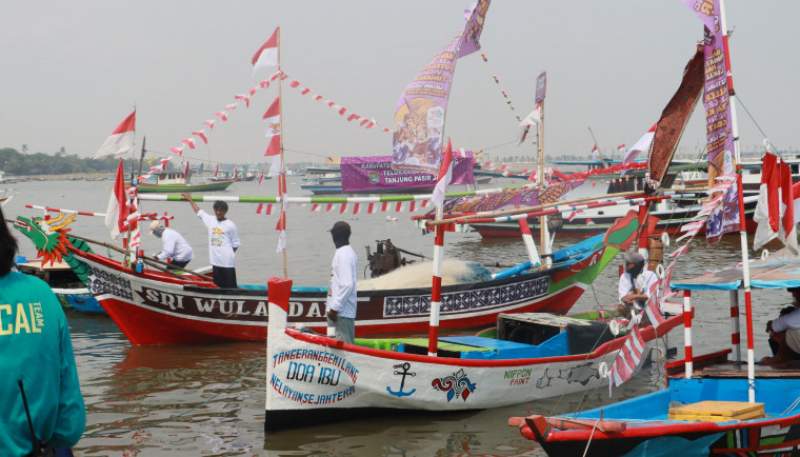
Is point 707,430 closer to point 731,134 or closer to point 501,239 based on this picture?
point 731,134

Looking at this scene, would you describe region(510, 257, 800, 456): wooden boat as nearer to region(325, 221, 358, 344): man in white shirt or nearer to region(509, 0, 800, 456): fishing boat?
region(509, 0, 800, 456): fishing boat

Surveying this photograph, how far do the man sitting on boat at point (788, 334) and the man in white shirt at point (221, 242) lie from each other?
8.05 metres

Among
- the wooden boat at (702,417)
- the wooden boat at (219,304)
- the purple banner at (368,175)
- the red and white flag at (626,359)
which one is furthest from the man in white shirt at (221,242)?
the purple banner at (368,175)

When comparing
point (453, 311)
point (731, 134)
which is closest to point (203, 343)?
point (453, 311)

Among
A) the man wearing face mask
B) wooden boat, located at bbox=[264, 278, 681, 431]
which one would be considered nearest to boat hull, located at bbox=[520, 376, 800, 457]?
wooden boat, located at bbox=[264, 278, 681, 431]

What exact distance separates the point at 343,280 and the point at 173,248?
305 inches

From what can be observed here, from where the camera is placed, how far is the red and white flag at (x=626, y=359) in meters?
7.78

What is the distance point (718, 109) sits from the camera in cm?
820

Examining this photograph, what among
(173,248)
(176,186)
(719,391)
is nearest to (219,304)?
(173,248)

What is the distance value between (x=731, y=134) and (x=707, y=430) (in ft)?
9.49

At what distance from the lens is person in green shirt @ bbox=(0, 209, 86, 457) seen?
3068 millimetres

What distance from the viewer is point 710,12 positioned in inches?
317

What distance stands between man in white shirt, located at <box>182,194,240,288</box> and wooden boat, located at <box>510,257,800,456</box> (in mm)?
7509

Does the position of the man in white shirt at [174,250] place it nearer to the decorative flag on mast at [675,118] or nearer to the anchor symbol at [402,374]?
the anchor symbol at [402,374]
